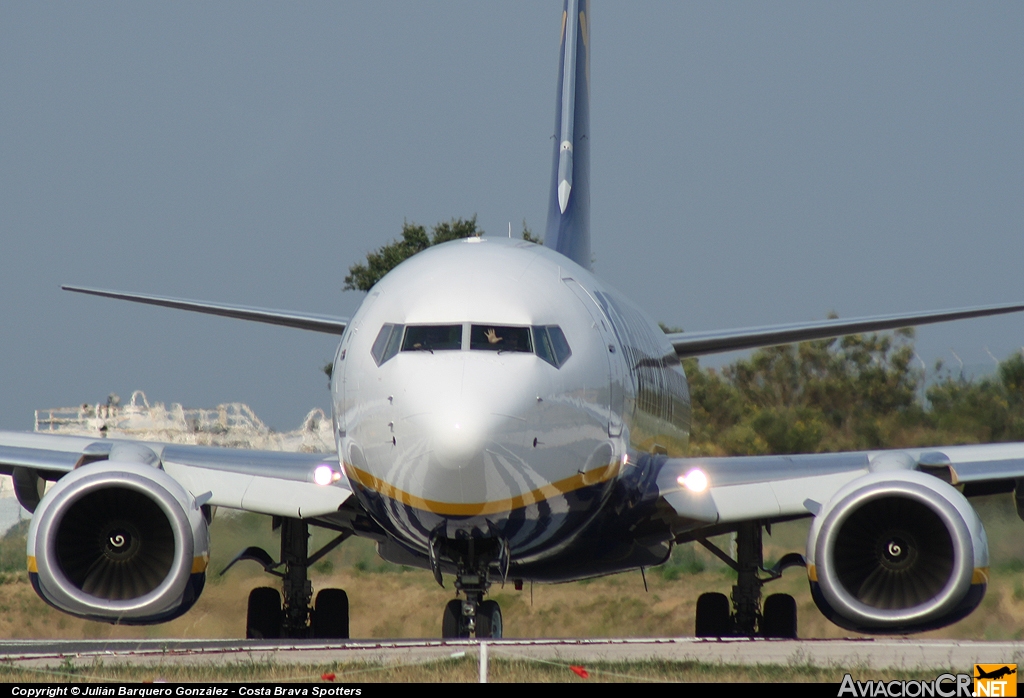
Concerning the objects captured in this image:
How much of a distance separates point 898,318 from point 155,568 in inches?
287

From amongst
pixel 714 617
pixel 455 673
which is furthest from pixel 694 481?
pixel 455 673

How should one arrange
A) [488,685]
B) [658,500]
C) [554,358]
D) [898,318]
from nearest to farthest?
[488,685] < [554,358] < [658,500] < [898,318]

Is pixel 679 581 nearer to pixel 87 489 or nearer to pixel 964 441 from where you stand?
pixel 964 441

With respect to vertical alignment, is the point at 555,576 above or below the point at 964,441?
below

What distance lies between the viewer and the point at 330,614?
51.9ft

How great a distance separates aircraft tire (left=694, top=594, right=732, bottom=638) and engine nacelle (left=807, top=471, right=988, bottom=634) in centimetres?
402

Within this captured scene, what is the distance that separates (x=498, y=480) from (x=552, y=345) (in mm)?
1137

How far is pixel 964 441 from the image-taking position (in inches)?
1093

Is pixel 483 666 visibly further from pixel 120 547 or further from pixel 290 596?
pixel 290 596

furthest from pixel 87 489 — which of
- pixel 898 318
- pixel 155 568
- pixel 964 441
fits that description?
pixel 964 441

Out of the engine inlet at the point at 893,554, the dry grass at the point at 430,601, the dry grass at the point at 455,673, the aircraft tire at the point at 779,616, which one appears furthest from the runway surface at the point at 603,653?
the dry grass at the point at 430,601

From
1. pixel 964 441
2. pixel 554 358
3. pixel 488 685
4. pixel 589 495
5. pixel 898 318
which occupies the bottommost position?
pixel 488 685

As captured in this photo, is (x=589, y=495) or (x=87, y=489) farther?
(x=87, y=489)

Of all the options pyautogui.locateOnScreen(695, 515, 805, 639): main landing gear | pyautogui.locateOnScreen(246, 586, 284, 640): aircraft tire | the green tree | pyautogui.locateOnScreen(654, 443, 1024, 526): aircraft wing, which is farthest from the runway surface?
the green tree
